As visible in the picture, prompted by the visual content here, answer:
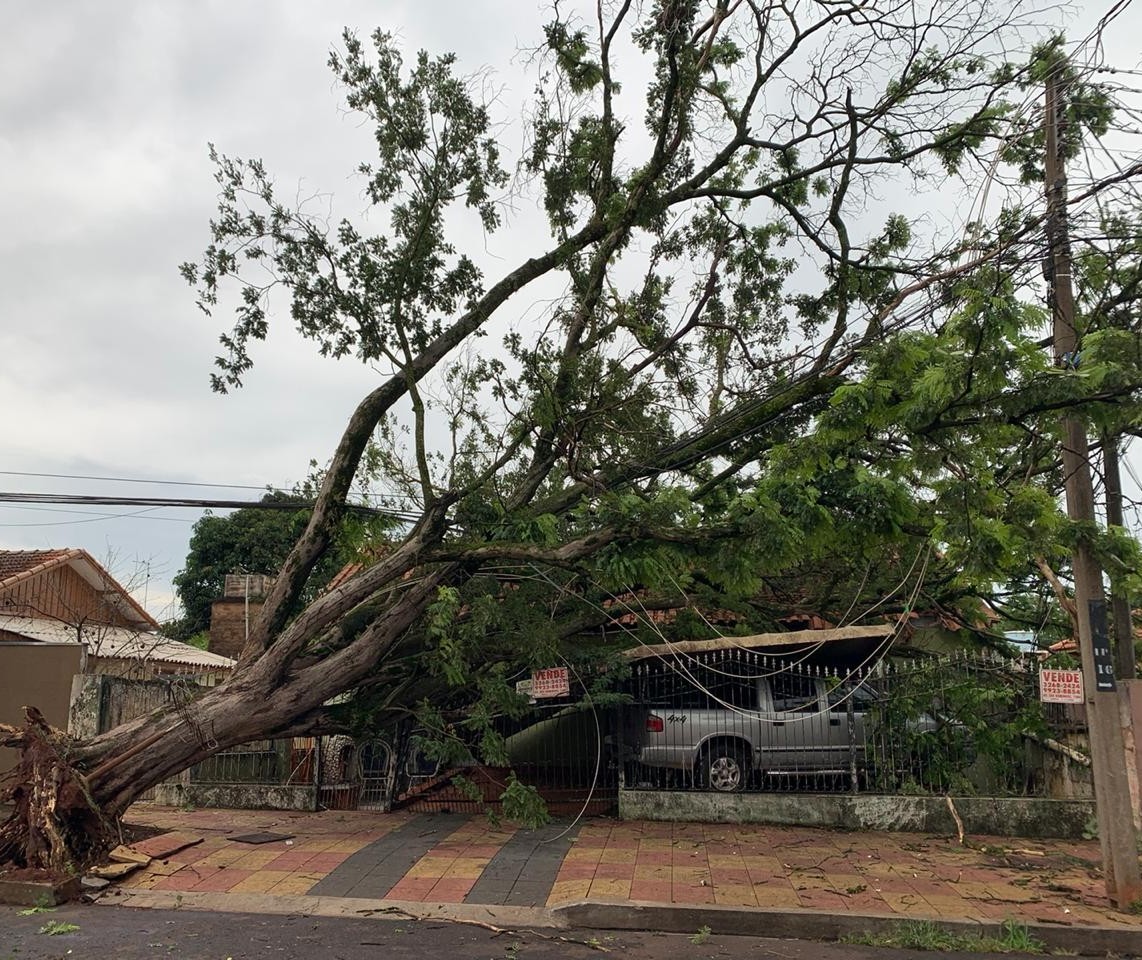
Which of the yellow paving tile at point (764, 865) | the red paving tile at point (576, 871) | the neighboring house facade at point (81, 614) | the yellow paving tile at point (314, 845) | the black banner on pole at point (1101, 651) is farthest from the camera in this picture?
the neighboring house facade at point (81, 614)

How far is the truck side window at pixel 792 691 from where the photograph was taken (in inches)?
416

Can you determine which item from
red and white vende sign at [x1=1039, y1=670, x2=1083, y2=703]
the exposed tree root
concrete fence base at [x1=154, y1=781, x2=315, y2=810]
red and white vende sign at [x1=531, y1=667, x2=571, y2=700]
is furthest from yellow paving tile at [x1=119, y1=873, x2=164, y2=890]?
red and white vende sign at [x1=1039, y1=670, x2=1083, y2=703]

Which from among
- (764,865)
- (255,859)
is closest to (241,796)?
(255,859)

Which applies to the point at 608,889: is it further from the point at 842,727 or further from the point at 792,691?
the point at 842,727

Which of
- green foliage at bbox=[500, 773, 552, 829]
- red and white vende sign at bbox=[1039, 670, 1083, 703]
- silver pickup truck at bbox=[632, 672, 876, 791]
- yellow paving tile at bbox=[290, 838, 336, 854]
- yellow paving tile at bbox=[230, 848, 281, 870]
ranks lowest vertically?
yellow paving tile at bbox=[290, 838, 336, 854]

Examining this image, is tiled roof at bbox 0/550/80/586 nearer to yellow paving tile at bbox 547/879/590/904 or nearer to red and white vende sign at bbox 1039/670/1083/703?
yellow paving tile at bbox 547/879/590/904

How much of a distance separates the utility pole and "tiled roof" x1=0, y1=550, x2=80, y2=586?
21685 millimetres

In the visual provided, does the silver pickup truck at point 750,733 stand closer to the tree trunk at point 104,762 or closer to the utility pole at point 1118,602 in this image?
the utility pole at point 1118,602

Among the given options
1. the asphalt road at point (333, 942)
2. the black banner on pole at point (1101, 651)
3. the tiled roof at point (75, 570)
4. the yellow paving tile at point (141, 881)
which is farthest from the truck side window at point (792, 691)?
the tiled roof at point (75, 570)

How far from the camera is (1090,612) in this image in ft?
22.9

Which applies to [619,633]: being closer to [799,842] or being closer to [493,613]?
[493,613]

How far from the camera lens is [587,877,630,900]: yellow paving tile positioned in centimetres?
714

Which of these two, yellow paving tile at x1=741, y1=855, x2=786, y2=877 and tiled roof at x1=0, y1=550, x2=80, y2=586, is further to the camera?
tiled roof at x1=0, y1=550, x2=80, y2=586

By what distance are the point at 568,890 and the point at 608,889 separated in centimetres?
35
